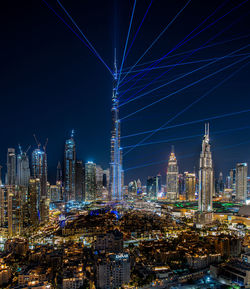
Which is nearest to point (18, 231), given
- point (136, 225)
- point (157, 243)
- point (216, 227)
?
point (136, 225)

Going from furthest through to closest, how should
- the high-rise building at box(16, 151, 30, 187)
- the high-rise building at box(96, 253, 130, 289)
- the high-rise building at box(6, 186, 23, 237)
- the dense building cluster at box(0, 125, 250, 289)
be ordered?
the high-rise building at box(16, 151, 30, 187) → the high-rise building at box(6, 186, 23, 237) → the dense building cluster at box(0, 125, 250, 289) → the high-rise building at box(96, 253, 130, 289)

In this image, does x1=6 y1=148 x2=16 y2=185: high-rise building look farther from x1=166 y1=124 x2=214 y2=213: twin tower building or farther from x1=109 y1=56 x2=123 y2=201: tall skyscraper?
x1=166 y1=124 x2=214 y2=213: twin tower building

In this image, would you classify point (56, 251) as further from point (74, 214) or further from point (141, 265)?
point (74, 214)

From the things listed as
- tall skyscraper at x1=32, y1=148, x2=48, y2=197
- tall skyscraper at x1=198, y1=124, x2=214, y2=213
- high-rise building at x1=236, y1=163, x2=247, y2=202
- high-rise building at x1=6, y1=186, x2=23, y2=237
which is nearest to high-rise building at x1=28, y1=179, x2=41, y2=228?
high-rise building at x1=6, y1=186, x2=23, y2=237

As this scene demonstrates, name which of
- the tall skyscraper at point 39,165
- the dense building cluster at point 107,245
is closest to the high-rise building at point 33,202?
the dense building cluster at point 107,245

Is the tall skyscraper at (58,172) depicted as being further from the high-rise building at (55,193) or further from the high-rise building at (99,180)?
the high-rise building at (99,180)

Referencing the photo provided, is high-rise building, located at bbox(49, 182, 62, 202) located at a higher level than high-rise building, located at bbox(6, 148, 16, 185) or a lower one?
lower
